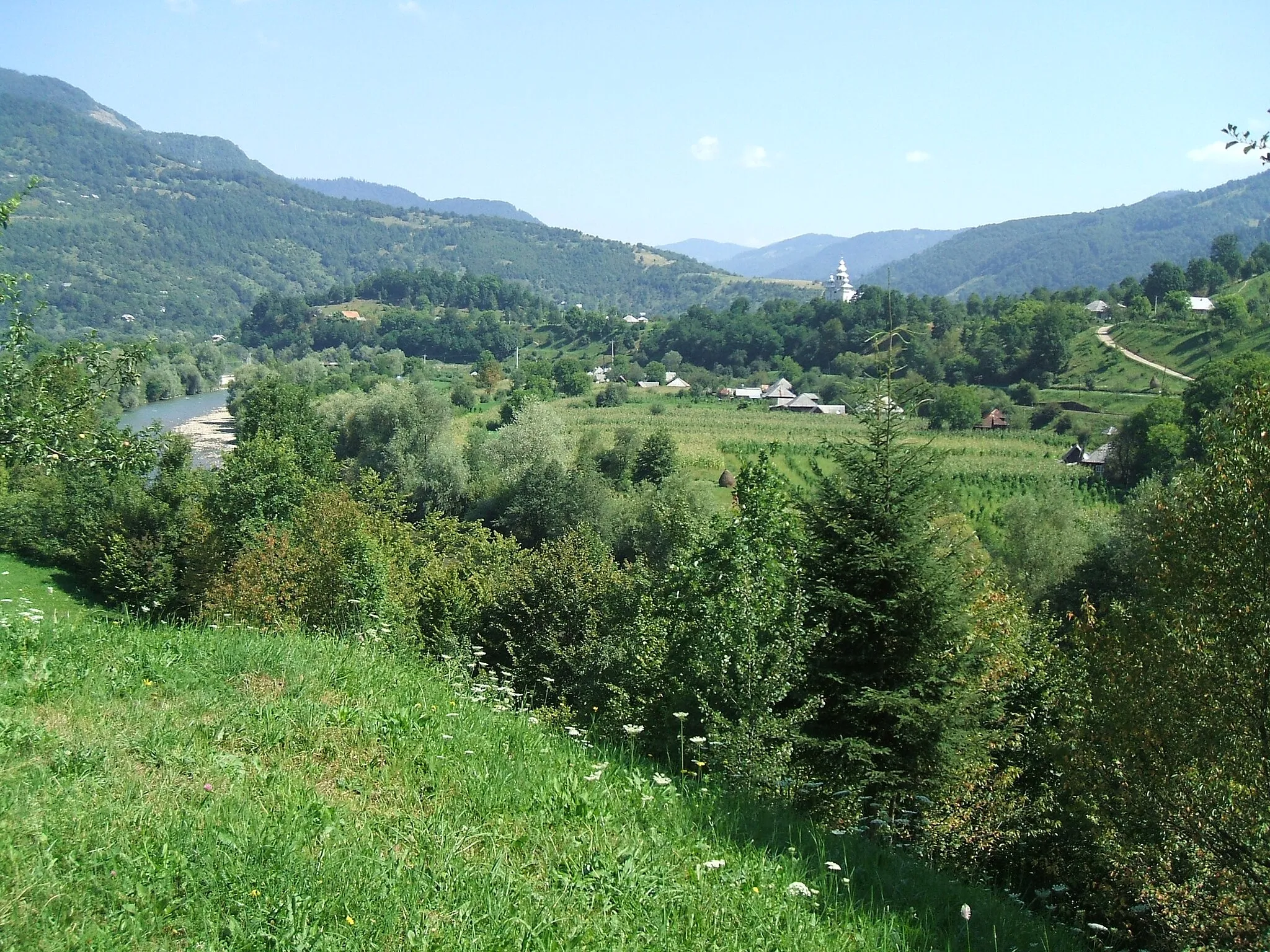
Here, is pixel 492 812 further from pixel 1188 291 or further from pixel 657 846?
pixel 1188 291

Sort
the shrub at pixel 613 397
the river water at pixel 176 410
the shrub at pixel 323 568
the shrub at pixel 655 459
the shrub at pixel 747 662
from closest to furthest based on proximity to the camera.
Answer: the shrub at pixel 747 662 → the shrub at pixel 323 568 → the shrub at pixel 655 459 → the river water at pixel 176 410 → the shrub at pixel 613 397

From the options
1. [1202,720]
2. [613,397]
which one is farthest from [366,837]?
[613,397]

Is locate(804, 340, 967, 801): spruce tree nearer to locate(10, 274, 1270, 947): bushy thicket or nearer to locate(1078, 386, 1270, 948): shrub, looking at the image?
locate(10, 274, 1270, 947): bushy thicket

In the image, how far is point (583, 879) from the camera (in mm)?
4145

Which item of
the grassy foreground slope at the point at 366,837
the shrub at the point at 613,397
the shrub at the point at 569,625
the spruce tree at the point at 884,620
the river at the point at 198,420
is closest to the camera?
the grassy foreground slope at the point at 366,837

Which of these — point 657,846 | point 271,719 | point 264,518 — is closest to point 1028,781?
point 657,846

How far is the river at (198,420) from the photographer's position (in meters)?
66.7

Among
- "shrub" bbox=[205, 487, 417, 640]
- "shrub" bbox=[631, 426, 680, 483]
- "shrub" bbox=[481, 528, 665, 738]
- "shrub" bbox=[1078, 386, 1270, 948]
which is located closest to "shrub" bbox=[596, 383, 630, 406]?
"shrub" bbox=[631, 426, 680, 483]

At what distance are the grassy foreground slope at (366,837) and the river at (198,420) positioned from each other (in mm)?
56050

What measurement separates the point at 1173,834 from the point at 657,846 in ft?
17.5

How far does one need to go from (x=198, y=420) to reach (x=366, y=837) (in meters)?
92.6

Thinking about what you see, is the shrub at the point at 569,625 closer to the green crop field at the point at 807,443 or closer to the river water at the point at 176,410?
the green crop field at the point at 807,443

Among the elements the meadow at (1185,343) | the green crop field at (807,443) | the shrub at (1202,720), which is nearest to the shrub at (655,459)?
the green crop field at (807,443)

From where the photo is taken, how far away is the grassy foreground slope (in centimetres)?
357
